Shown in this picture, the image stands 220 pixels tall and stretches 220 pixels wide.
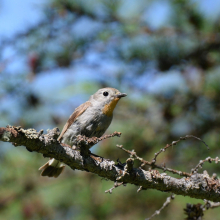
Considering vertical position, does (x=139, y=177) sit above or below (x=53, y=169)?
below

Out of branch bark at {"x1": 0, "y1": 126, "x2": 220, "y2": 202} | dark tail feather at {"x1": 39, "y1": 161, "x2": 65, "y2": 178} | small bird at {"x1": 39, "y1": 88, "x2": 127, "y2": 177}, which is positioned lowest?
branch bark at {"x1": 0, "y1": 126, "x2": 220, "y2": 202}

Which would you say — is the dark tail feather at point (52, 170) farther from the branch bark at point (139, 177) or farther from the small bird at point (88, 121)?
the branch bark at point (139, 177)

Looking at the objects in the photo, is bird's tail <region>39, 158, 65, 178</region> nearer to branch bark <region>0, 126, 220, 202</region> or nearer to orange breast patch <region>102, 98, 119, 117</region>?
orange breast patch <region>102, 98, 119, 117</region>

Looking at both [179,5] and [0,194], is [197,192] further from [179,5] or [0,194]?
[0,194]

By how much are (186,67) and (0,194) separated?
3.75m

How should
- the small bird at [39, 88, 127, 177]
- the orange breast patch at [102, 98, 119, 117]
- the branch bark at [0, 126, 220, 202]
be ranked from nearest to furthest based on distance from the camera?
the branch bark at [0, 126, 220, 202] → the small bird at [39, 88, 127, 177] → the orange breast patch at [102, 98, 119, 117]

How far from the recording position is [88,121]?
12.6 feet

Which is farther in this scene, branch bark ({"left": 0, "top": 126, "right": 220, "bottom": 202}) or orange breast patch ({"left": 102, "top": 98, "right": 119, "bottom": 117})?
orange breast patch ({"left": 102, "top": 98, "right": 119, "bottom": 117})

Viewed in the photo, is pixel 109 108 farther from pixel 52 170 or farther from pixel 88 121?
pixel 52 170

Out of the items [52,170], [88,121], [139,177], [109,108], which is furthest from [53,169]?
[139,177]

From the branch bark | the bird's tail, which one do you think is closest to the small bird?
the bird's tail

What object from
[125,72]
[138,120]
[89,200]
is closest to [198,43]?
[125,72]

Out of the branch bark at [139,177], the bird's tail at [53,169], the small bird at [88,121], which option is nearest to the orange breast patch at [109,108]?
the small bird at [88,121]

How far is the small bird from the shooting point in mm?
3842
